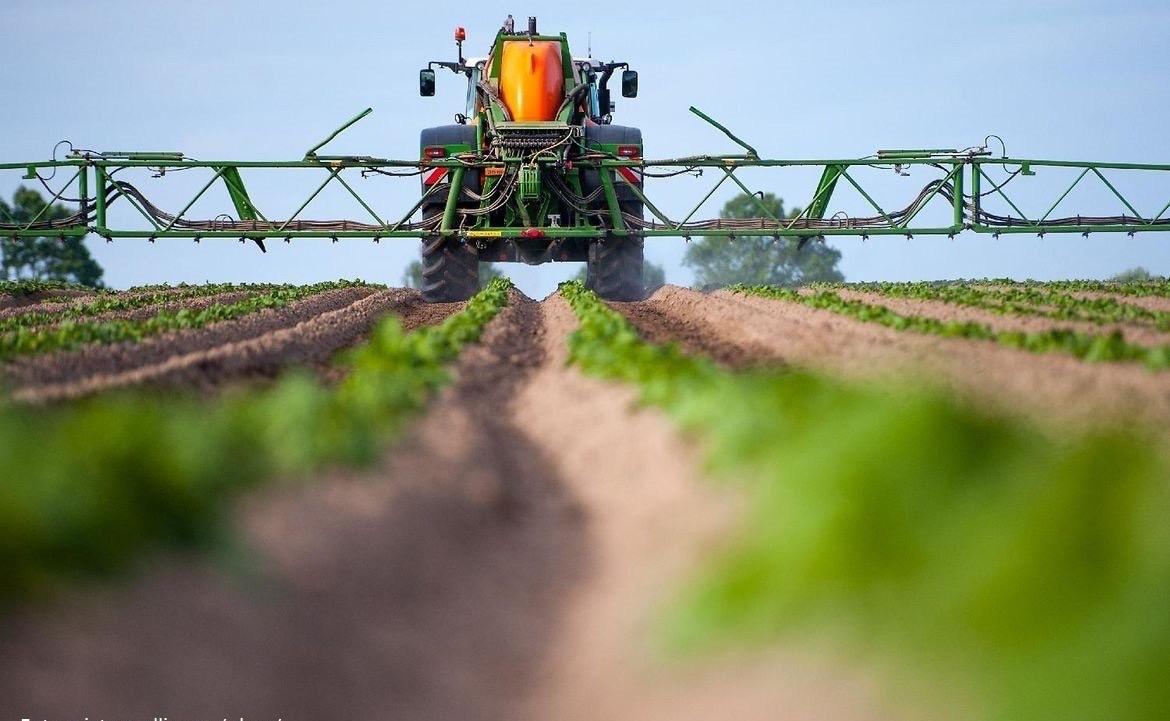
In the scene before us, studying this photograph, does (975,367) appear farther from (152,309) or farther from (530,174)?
(152,309)

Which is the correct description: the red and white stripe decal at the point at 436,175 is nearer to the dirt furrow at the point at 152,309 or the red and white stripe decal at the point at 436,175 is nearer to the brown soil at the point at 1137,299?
the dirt furrow at the point at 152,309

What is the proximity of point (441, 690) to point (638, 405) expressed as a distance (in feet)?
9.87

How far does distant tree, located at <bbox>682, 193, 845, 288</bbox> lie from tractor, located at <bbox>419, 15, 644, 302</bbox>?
159 feet

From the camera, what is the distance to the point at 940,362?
33.3 feet

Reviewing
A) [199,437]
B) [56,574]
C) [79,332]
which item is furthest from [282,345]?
[56,574]

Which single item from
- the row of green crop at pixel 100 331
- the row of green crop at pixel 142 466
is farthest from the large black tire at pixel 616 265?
the row of green crop at pixel 142 466

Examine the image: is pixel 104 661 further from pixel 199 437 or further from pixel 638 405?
pixel 638 405

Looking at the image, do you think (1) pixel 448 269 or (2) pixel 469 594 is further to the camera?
(1) pixel 448 269

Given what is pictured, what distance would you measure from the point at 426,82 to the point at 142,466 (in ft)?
62.6

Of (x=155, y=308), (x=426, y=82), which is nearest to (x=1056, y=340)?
(x=155, y=308)

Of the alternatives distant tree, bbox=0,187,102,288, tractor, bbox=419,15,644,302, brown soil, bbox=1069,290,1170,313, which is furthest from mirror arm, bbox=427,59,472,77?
distant tree, bbox=0,187,102,288

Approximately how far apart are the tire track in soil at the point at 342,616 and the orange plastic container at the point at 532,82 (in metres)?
16.9

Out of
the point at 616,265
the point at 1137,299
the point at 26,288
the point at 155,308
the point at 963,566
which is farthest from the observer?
the point at 26,288

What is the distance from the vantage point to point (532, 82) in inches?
904
